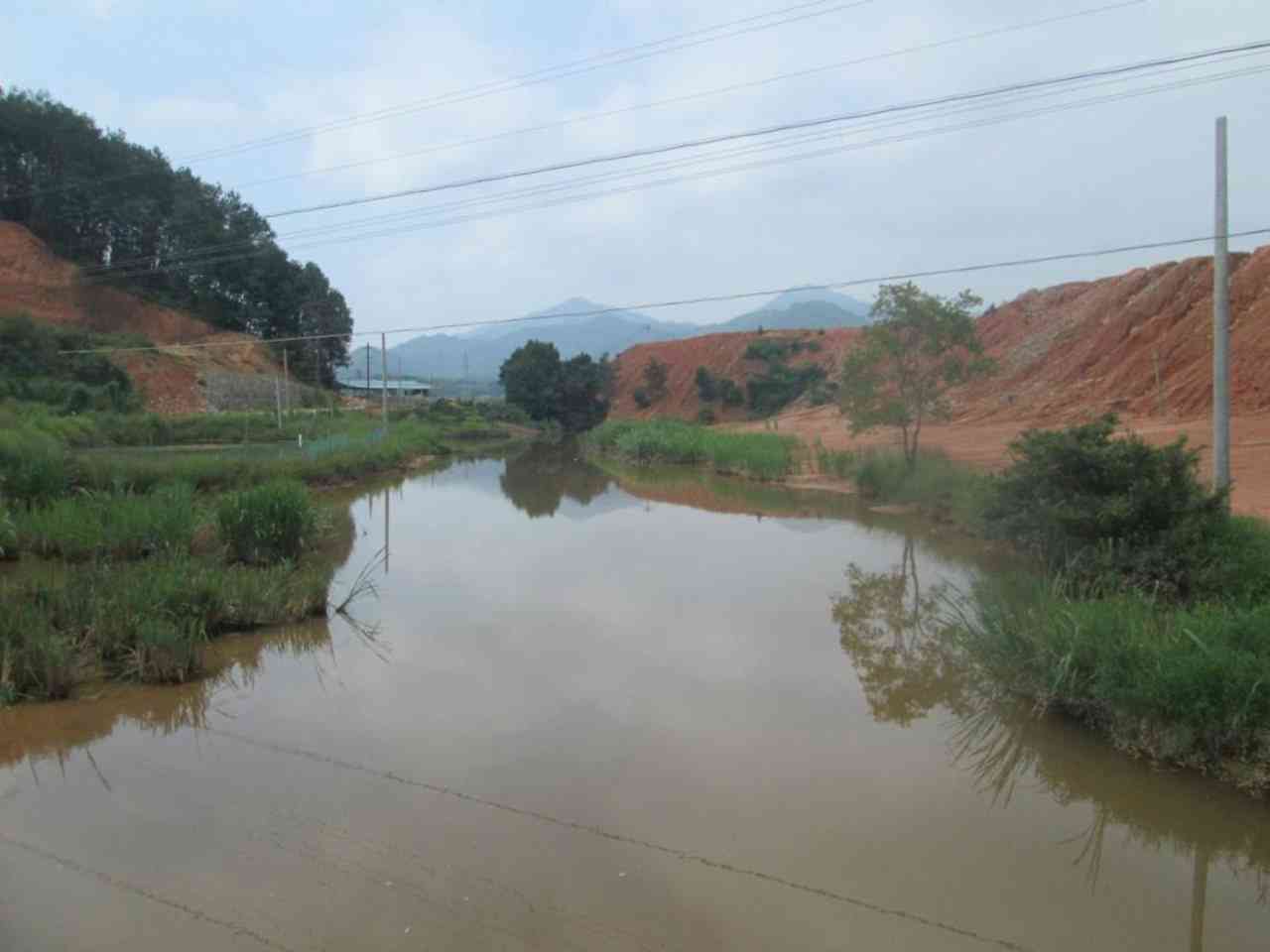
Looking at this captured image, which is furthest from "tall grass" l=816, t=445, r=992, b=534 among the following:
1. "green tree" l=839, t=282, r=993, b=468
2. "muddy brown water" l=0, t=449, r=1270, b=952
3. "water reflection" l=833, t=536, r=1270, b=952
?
"muddy brown water" l=0, t=449, r=1270, b=952

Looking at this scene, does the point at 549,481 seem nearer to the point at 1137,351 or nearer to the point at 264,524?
the point at 264,524

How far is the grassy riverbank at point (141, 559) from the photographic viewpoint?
26.2ft

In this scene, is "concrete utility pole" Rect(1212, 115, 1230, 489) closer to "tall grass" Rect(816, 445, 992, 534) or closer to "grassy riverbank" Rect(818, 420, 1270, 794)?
"grassy riverbank" Rect(818, 420, 1270, 794)

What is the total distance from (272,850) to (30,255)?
5097cm

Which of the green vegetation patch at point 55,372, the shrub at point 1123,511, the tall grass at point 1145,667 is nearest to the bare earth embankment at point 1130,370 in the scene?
the shrub at point 1123,511

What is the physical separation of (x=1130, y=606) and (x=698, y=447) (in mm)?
26762

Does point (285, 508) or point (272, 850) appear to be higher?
point (285, 508)

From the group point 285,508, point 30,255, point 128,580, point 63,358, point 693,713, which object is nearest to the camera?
point 693,713

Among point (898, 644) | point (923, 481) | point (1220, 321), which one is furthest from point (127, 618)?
point (923, 481)

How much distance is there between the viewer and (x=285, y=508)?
12.5 m

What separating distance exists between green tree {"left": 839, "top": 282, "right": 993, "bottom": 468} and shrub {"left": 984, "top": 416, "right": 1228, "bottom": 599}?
31.0 ft

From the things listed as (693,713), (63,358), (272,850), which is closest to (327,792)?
(272,850)

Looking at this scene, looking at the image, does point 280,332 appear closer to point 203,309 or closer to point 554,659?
point 203,309

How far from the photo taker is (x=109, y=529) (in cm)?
1175
